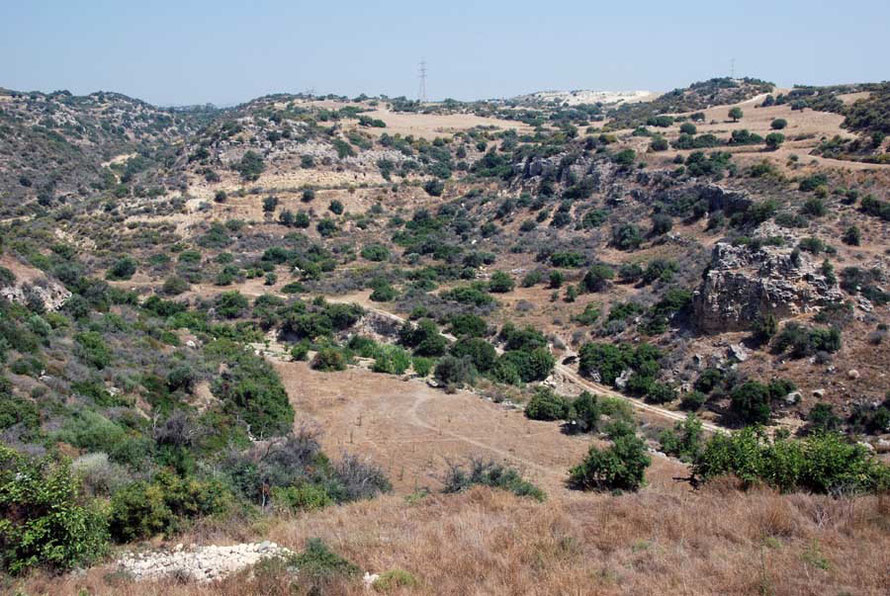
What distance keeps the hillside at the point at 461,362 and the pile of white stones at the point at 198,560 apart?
6cm

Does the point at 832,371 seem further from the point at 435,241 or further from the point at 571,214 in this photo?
the point at 435,241

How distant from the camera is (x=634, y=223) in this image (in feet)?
133

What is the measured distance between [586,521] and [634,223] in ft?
112

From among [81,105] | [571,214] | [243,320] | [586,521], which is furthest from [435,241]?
[81,105]

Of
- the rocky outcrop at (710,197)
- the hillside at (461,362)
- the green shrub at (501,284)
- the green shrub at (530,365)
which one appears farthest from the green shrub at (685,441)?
the rocky outcrop at (710,197)

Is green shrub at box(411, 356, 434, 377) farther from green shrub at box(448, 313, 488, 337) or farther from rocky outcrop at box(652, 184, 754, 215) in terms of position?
rocky outcrop at box(652, 184, 754, 215)

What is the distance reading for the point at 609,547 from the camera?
26.9 feet

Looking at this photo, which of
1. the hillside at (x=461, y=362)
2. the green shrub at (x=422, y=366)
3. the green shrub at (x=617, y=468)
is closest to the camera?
the hillside at (x=461, y=362)

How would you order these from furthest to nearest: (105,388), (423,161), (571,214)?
(423,161)
(571,214)
(105,388)

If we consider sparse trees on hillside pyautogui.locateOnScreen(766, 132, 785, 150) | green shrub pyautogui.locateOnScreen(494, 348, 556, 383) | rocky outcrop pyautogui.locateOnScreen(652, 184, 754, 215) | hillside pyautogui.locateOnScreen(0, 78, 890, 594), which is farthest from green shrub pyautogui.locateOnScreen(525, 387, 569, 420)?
sparse trees on hillside pyautogui.locateOnScreen(766, 132, 785, 150)

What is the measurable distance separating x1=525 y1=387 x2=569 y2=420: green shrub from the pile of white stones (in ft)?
42.3

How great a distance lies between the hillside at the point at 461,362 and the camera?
316 inches

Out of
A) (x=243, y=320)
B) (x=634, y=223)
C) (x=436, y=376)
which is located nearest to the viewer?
(x=436, y=376)

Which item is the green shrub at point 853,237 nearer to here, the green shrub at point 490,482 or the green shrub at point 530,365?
the green shrub at point 530,365
